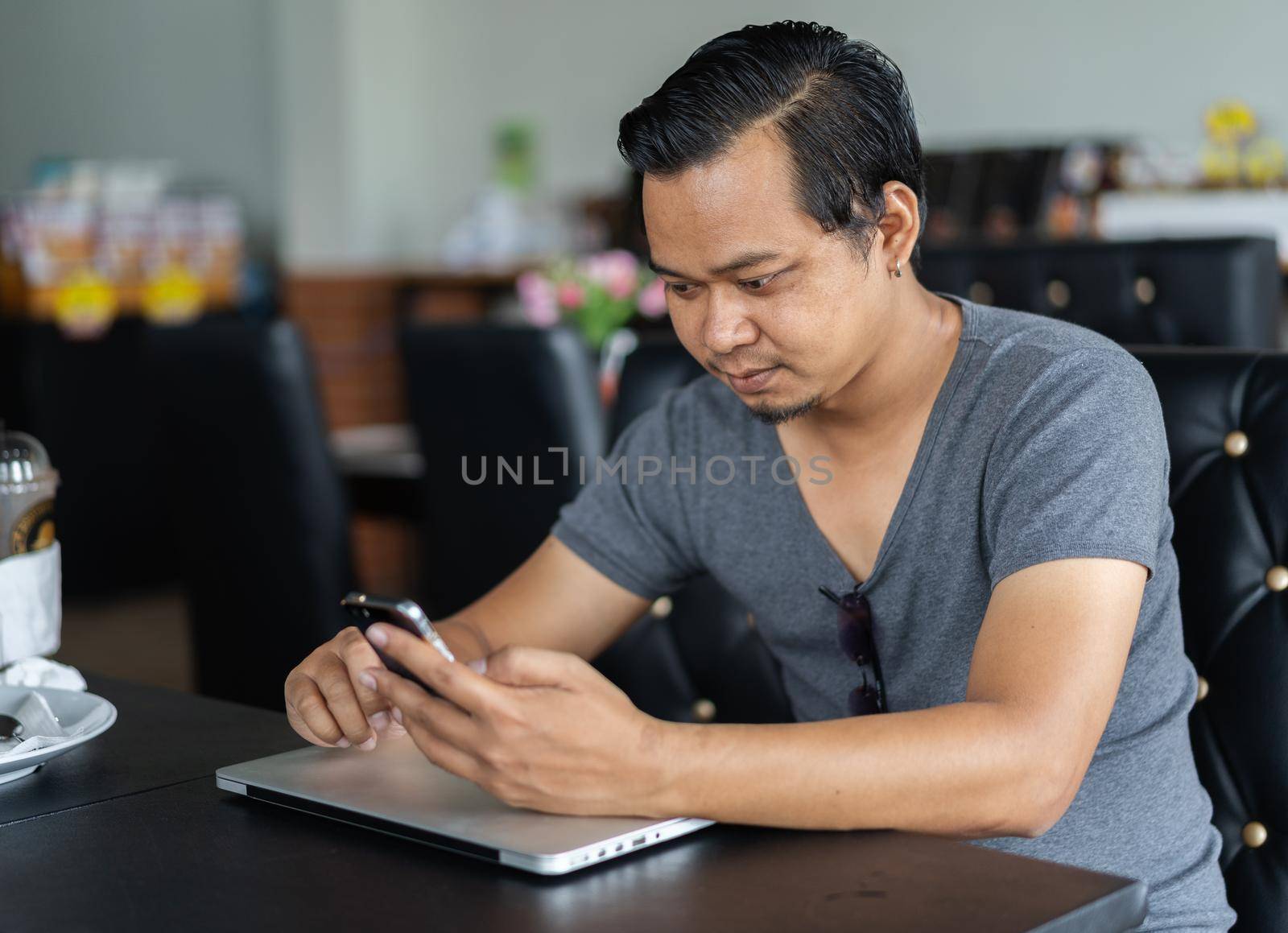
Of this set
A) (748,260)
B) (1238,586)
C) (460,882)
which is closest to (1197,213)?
(1238,586)

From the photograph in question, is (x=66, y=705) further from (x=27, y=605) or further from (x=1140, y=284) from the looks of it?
(x=1140, y=284)

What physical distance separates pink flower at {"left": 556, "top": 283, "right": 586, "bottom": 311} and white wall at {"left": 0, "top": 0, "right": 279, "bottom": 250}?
2.70m

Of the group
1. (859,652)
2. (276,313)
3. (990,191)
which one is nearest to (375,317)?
(276,313)

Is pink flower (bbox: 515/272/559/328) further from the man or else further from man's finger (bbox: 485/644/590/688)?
man's finger (bbox: 485/644/590/688)

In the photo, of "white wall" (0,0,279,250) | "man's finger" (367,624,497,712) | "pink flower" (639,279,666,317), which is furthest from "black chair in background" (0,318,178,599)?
"man's finger" (367,624,497,712)

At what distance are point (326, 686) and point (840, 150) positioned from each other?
53cm

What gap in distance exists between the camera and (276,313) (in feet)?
17.0

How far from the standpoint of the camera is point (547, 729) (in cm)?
84

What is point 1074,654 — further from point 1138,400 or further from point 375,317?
point 375,317

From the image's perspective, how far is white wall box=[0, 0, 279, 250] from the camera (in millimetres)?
5398

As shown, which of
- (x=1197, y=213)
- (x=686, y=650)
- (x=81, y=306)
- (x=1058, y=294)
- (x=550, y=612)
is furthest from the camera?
(x=81, y=306)

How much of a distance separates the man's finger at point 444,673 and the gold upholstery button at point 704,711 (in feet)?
2.50

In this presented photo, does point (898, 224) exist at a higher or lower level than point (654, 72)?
lower

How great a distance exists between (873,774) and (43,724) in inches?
22.6
